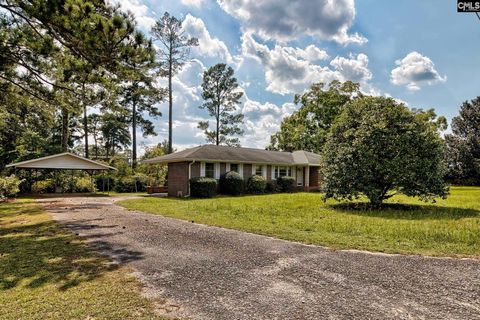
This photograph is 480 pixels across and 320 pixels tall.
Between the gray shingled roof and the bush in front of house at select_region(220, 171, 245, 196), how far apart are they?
1.17 meters

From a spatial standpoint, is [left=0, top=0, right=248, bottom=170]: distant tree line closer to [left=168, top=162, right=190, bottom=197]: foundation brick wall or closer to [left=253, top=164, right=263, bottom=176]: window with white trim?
[left=168, top=162, right=190, bottom=197]: foundation brick wall

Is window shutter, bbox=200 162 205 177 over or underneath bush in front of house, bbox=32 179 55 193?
over

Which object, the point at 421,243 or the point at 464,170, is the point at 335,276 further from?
the point at 464,170

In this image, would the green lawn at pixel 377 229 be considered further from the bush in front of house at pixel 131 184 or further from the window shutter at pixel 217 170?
the bush in front of house at pixel 131 184

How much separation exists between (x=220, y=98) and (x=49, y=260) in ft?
109

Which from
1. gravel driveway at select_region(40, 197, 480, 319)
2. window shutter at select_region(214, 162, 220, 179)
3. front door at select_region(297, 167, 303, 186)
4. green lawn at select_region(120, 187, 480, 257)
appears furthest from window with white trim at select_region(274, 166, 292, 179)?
gravel driveway at select_region(40, 197, 480, 319)

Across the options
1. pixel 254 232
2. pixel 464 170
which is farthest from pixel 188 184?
pixel 464 170

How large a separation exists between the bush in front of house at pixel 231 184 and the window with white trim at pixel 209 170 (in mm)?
795

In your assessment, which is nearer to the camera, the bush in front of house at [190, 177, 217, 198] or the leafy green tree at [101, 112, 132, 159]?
the bush in front of house at [190, 177, 217, 198]

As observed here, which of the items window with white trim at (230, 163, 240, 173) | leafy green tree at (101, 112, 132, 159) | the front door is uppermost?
leafy green tree at (101, 112, 132, 159)

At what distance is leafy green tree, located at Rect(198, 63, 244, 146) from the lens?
121ft

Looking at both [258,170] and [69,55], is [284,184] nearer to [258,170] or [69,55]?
[258,170]

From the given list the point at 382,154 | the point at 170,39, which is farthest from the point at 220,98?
the point at 382,154

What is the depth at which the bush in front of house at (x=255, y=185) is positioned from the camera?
2305 centimetres
